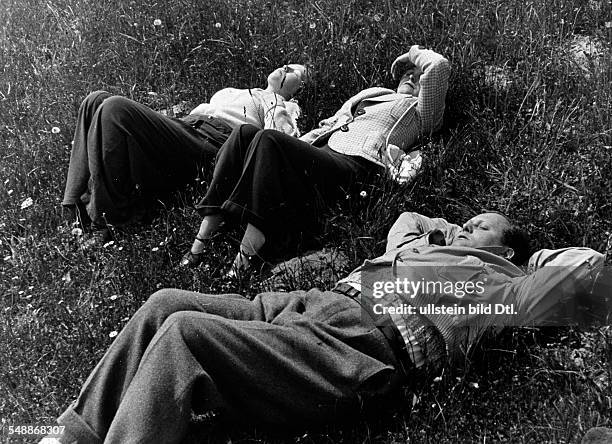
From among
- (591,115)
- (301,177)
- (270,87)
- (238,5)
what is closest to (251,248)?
(301,177)

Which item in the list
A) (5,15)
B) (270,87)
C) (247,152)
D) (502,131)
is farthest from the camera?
(5,15)

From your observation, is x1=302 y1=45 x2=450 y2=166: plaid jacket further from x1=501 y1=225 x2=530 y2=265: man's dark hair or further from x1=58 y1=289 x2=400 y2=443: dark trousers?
x1=58 y1=289 x2=400 y2=443: dark trousers

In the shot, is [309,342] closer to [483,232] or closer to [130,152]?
[483,232]

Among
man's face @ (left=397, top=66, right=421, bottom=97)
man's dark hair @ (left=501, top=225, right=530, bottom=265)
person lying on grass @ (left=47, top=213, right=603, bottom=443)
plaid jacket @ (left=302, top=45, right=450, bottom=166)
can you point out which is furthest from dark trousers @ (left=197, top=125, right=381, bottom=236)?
man's dark hair @ (left=501, top=225, right=530, bottom=265)

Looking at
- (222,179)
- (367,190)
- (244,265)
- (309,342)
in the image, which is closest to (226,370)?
(309,342)

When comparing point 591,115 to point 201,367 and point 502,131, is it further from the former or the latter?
point 201,367

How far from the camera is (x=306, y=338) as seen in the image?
349 centimetres

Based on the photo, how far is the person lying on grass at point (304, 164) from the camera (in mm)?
4527

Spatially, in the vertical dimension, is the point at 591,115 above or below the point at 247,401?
above

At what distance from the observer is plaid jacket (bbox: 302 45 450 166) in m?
5.09

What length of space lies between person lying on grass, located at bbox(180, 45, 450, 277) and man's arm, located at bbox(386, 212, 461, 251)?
52 cm

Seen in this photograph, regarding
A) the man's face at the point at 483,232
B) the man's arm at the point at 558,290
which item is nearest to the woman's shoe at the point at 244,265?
the man's face at the point at 483,232

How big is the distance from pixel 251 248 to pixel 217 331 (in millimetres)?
1258

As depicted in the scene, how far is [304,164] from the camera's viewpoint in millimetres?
4641
